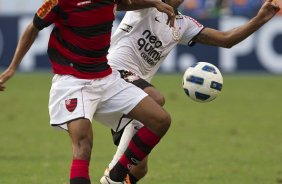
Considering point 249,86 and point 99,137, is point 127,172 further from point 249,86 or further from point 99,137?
point 249,86

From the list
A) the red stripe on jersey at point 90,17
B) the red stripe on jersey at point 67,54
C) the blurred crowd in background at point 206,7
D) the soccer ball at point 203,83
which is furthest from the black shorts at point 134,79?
the blurred crowd in background at point 206,7

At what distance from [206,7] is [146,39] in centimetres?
1635

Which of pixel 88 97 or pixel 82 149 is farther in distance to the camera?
pixel 88 97

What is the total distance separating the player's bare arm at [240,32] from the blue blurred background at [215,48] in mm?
14650

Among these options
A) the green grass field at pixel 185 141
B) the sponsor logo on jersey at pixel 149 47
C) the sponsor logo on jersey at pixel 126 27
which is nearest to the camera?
the sponsor logo on jersey at pixel 149 47

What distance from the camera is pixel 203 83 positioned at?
8.99 m

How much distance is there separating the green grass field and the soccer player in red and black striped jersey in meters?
2.06

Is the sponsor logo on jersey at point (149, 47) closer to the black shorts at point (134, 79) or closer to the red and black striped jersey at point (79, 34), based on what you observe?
the black shorts at point (134, 79)

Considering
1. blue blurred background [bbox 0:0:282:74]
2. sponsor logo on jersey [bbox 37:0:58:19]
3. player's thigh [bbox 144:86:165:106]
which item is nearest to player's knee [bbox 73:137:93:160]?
sponsor logo on jersey [bbox 37:0:58:19]

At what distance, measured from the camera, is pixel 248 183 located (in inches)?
404

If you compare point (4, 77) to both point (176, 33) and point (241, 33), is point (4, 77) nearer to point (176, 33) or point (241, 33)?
point (176, 33)

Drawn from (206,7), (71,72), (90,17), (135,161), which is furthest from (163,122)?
(206,7)

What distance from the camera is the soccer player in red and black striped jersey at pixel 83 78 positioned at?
25.9 feet

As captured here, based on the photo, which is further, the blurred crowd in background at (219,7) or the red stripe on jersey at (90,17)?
the blurred crowd in background at (219,7)
